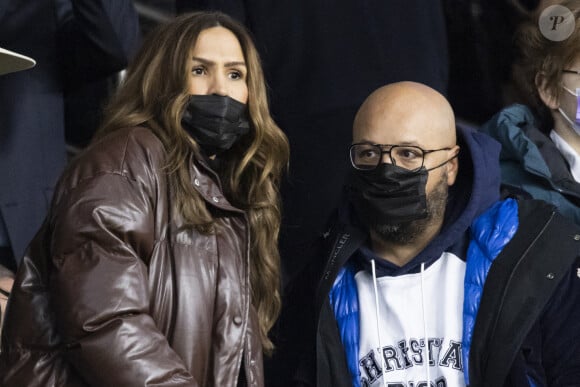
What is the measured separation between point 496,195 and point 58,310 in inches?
62.5

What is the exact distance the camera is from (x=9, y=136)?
466cm

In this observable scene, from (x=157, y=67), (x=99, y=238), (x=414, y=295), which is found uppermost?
(x=157, y=67)

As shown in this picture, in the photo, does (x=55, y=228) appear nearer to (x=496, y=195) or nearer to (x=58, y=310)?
(x=58, y=310)

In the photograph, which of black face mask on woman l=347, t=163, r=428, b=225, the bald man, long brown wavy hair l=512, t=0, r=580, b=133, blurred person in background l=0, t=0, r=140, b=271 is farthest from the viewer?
long brown wavy hair l=512, t=0, r=580, b=133

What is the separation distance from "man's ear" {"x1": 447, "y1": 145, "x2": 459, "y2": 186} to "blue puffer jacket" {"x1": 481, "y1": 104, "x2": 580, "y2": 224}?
0.79 feet

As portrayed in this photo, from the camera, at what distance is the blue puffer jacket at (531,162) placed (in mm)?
4688

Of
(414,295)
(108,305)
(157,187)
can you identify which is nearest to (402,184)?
(414,295)

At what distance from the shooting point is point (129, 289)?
3.66m

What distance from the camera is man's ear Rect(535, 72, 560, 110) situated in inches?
192

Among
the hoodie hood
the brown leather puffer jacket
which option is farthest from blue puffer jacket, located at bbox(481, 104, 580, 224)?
the brown leather puffer jacket

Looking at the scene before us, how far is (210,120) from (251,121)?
8.4 inches

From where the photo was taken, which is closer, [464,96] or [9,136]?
[9,136]

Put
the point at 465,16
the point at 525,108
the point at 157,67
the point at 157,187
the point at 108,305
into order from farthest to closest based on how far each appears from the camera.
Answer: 1. the point at 465,16
2. the point at 525,108
3. the point at 157,67
4. the point at 157,187
5. the point at 108,305

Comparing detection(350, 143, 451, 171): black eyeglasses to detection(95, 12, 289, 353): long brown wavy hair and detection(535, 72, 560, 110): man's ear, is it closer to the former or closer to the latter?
detection(95, 12, 289, 353): long brown wavy hair
